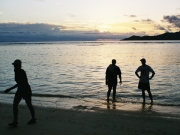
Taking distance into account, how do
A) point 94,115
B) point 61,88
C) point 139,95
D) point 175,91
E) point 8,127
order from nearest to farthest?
point 8,127 → point 94,115 → point 139,95 → point 175,91 → point 61,88

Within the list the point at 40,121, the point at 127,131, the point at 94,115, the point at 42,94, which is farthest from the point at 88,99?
the point at 127,131

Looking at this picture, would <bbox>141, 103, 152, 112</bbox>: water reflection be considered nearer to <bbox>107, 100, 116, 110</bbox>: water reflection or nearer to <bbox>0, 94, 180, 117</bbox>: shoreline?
<bbox>0, 94, 180, 117</bbox>: shoreline

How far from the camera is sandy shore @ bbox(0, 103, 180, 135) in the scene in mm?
7512

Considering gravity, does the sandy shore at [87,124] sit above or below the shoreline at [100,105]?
above

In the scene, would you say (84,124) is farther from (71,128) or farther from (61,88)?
(61,88)

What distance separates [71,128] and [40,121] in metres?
1.41

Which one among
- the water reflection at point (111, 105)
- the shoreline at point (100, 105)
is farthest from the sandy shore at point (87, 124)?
the water reflection at point (111, 105)

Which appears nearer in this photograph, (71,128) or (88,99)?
(71,128)

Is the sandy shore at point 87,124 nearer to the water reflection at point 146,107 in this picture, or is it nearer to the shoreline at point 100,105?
the shoreline at point 100,105

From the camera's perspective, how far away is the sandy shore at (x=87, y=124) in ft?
24.6

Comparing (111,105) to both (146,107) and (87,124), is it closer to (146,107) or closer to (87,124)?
(146,107)

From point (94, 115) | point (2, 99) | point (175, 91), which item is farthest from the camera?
point (175, 91)

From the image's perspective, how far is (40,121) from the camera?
864cm

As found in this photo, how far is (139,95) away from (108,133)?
8.36 m
